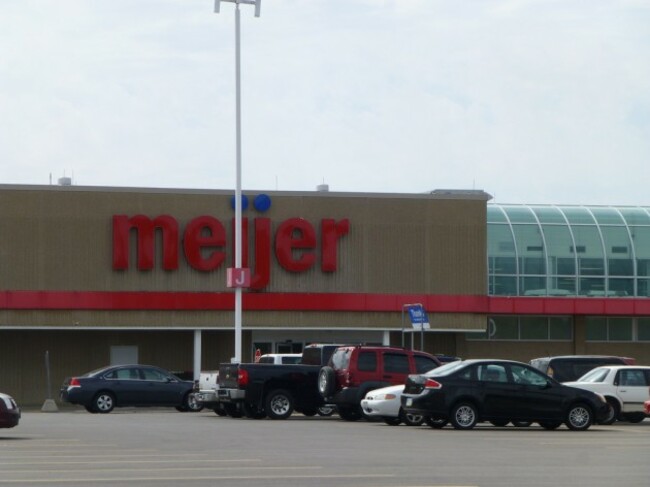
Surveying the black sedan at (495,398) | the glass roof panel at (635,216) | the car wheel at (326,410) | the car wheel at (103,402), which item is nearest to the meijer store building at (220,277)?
the glass roof panel at (635,216)

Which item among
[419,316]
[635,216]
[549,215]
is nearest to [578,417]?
[419,316]

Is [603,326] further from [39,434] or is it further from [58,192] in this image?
[39,434]

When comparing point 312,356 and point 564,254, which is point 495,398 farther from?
point 564,254

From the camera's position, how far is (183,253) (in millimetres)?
48656

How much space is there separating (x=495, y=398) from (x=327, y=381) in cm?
509

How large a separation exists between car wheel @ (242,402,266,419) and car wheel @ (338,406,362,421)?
2.00 m

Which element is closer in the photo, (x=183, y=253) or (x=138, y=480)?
(x=138, y=480)

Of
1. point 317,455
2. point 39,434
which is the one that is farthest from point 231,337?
point 317,455

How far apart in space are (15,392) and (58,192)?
696 centimetres

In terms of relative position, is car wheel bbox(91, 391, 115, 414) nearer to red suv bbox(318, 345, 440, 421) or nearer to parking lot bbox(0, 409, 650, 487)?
red suv bbox(318, 345, 440, 421)

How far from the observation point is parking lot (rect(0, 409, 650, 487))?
16125 millimetres

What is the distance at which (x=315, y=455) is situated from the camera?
1977cm

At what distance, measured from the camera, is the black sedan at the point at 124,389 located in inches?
1502

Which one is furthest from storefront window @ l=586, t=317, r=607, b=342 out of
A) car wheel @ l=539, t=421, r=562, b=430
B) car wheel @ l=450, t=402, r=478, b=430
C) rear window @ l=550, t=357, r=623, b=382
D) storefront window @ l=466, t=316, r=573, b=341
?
car wheel @ l=450, t=402, r=478, b=430
